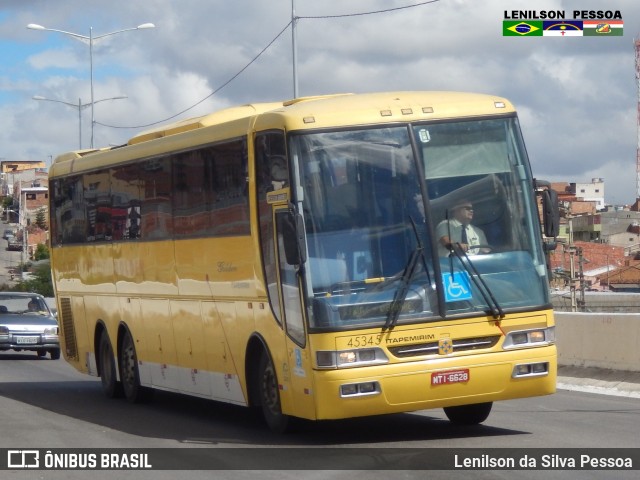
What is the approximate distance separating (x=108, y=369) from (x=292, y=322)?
7478mm

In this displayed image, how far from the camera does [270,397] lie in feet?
41.7

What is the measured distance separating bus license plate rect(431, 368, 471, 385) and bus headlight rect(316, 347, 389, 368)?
52 cm

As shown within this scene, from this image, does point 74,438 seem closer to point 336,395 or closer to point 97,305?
point 336,395

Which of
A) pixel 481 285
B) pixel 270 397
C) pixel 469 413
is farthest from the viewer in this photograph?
pixel 469 413

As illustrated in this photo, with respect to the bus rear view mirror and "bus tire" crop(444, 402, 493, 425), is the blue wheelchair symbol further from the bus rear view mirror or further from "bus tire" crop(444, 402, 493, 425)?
"bus tire" crop(444, 402, 493, 425)

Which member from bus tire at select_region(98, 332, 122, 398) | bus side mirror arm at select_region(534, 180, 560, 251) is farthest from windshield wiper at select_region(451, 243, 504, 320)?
bus tire at select_region(98, 332, 122, 398)

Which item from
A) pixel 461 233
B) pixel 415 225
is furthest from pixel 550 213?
pixel 415 225

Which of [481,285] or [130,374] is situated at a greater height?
[481,285]

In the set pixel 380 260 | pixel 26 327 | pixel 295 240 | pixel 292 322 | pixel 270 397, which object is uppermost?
pixel 295 240

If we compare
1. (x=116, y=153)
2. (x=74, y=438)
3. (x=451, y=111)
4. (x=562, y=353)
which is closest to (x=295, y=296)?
(x=451, y=111)

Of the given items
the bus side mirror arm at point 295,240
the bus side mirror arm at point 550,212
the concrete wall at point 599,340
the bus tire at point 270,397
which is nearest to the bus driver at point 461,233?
the bus side mirror arm at point 550,212

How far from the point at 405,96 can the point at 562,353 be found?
8.88 metres

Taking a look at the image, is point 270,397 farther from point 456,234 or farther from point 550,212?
point 550,212

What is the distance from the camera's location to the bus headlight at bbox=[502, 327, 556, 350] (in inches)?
459
